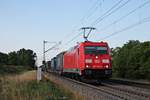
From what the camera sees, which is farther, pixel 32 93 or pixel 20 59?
pixel 20 59

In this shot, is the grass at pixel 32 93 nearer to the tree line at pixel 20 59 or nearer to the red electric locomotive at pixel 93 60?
the red electric locomotive at pixel 93 60

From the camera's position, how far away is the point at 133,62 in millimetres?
39656

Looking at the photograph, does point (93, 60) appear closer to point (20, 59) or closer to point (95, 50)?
point (95, 50)

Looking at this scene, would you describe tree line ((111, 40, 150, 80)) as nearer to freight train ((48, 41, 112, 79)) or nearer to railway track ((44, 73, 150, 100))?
freight train ((48, 41, 112, 79))

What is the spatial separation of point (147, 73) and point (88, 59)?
10.7 m

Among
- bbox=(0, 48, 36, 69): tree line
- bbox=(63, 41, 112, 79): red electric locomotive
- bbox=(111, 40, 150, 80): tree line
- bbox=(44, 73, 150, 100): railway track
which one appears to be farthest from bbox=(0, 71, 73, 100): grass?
bbox=(0, 48, 36, 69): tree line

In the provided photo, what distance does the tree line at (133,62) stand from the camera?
122 ft

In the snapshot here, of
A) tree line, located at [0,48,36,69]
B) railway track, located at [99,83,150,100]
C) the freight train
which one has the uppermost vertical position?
tree line, located at [0,48,36,69]

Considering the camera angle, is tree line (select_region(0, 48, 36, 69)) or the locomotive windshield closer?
the locomotive windshield

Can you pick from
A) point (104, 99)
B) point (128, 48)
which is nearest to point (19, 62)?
point (128, 48)

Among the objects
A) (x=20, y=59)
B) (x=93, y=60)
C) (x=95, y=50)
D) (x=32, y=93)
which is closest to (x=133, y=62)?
(x=95, y=50)

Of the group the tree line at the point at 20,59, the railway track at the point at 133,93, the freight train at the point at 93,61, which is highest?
the tree line at the point at 20,59

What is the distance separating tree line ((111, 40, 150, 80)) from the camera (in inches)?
1465

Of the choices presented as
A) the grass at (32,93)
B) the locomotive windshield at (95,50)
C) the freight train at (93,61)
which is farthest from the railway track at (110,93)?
the locomotive windshield at (95,50)
